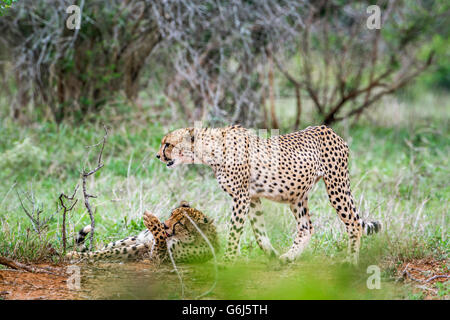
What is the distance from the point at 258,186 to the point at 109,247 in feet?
4.29

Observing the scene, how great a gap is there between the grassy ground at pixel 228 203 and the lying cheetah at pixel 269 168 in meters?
0.20

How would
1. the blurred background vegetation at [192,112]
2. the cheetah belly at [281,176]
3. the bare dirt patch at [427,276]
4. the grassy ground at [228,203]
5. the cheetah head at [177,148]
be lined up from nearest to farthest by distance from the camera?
the bare dirt patch at [427,276] → the grassy ground at [228,203] → the cheetah head at [177,148] → the cheetah belly at [281,176] → the blurred background vegetation at [192,112]

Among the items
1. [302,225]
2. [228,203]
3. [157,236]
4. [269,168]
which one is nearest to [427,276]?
[302,225]

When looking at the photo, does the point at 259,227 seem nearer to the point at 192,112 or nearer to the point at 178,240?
the point at 178,240

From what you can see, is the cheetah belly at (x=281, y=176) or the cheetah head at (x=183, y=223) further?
the cheetah head at (x=183, y=223)

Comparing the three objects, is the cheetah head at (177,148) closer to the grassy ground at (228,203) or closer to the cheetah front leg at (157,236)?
the cheetah front leg at (157,236)

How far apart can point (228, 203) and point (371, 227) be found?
1.84 m

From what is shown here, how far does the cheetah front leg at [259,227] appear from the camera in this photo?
15.1 ft

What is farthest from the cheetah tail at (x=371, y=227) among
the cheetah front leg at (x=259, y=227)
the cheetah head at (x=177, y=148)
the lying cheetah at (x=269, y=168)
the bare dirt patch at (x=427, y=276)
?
the cheetah head at (x=177, y=148)

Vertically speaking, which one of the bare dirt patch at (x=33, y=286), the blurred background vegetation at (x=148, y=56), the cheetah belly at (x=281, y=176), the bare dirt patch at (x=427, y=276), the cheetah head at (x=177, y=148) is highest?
the blurred background vegetation at (x=148, y=56)

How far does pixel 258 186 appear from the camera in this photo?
174 inches

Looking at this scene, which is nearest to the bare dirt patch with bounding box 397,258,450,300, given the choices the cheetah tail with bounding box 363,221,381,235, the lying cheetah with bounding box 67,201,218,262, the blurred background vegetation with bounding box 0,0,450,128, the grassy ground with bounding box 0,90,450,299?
the grassy ground with bounding box 0,90,450,299
